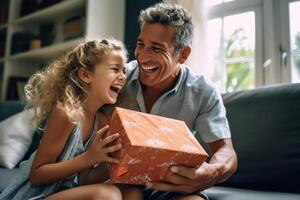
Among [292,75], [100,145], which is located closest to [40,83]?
[100,145]

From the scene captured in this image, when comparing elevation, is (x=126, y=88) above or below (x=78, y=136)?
above

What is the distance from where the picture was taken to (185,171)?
0.97m

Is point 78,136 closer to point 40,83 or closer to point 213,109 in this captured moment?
point 40,83

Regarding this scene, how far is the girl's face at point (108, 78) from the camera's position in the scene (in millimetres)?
1243

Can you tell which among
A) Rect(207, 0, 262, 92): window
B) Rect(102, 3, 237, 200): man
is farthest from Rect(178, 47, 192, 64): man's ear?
Rect(207, 0, 262, 92): window

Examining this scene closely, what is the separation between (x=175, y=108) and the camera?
134 centimetres

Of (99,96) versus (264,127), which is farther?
(264,127)

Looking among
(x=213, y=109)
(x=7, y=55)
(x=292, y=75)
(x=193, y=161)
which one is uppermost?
(x=7, y=55)

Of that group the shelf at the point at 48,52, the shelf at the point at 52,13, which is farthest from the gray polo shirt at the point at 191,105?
the shelf at the point at 52,13

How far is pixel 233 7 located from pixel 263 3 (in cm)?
19

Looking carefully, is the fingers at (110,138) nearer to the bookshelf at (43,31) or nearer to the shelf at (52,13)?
the bookshelf at (43,31)

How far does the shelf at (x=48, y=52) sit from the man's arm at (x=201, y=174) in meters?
1.80

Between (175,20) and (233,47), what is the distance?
104 cm

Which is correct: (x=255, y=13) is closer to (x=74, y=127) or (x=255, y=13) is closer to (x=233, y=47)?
(x=233, y=47)
